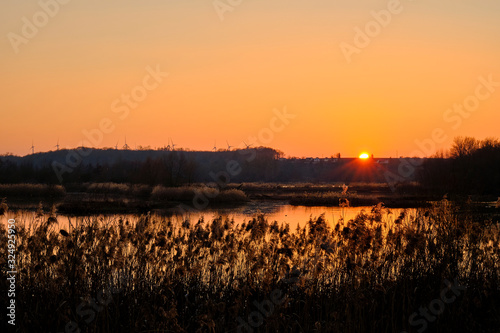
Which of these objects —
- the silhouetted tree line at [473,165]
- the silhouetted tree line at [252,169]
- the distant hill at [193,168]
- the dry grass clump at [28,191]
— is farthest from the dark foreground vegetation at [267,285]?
the distant hill at [193,168]

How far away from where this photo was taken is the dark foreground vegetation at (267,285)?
6348 millimetres

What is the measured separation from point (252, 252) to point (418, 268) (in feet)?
8.35

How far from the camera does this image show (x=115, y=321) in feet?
21.4

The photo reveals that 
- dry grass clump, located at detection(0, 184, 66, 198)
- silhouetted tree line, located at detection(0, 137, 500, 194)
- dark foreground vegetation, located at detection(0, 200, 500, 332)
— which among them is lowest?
dark foreground vegetation, located at detection(0, 200, 500, 332)

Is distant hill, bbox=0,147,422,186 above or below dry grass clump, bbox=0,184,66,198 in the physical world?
above

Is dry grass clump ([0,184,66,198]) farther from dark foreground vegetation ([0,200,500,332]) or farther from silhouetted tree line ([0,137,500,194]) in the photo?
dark foreground vegetation ([0,200,500,332])

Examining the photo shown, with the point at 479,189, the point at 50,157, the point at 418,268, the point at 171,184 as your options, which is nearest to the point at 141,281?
the point at 418,268

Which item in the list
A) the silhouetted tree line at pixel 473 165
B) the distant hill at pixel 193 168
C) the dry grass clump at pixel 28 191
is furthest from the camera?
the distant hill at pixel 193 168

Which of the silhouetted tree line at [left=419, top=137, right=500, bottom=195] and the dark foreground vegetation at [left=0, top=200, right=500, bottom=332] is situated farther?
the silhouetted tree line at [left=419, top=137, right=500, bottom=195]

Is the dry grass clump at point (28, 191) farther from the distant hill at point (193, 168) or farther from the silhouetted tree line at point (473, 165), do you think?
the silhouetted tree line at point (473, 165)

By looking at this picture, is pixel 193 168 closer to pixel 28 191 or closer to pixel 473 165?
pixel 28 191

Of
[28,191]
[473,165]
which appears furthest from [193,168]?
[473,165]

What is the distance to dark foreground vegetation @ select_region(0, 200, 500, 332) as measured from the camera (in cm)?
635

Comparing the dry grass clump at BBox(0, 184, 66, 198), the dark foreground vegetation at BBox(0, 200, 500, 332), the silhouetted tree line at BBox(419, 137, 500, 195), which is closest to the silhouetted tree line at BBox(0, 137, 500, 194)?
the silhouetted tree line at BBox(419, 137, 500, 195)
